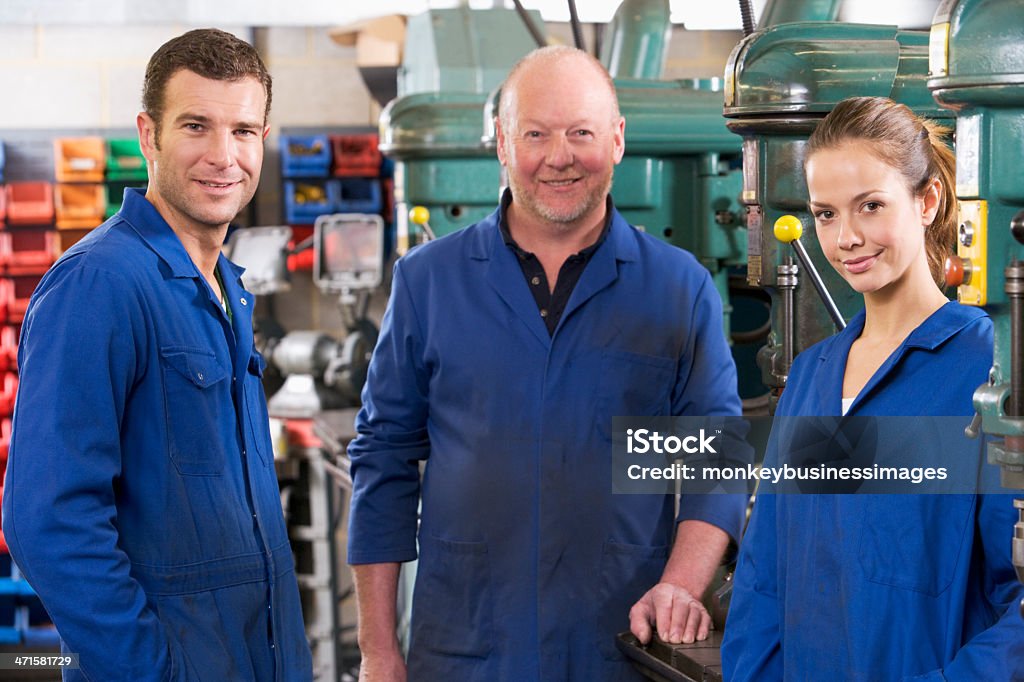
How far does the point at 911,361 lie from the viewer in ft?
4.78

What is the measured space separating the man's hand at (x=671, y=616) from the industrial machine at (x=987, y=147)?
735 millimetres

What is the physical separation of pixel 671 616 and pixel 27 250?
4481mm

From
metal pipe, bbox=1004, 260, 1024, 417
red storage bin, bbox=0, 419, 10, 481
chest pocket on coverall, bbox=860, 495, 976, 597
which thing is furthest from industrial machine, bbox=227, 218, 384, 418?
metal pipe, bbox=1004, 260, 1024, 417

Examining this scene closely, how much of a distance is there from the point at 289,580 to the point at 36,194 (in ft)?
14.0

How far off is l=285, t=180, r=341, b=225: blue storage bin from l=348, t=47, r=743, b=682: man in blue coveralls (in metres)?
3.83

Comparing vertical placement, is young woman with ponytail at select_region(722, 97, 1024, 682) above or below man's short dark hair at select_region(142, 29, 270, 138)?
below

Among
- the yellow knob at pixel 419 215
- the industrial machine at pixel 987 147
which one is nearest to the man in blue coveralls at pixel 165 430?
the industrial machine at pixel 987 147

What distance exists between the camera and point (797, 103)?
2.12m

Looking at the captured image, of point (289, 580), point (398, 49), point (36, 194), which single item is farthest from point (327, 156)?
point (289, 580)

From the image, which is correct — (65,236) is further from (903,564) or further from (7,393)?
(903,564)

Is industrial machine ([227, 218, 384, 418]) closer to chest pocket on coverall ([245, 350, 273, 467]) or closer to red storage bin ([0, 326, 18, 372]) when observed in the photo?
red storage bin ([0, 326, 18, 372])

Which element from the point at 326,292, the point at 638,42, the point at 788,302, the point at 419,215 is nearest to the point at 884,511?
the point at 788,302

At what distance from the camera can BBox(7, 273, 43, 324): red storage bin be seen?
18.3ft

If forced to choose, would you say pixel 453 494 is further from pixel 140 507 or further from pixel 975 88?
pixel 975 88
